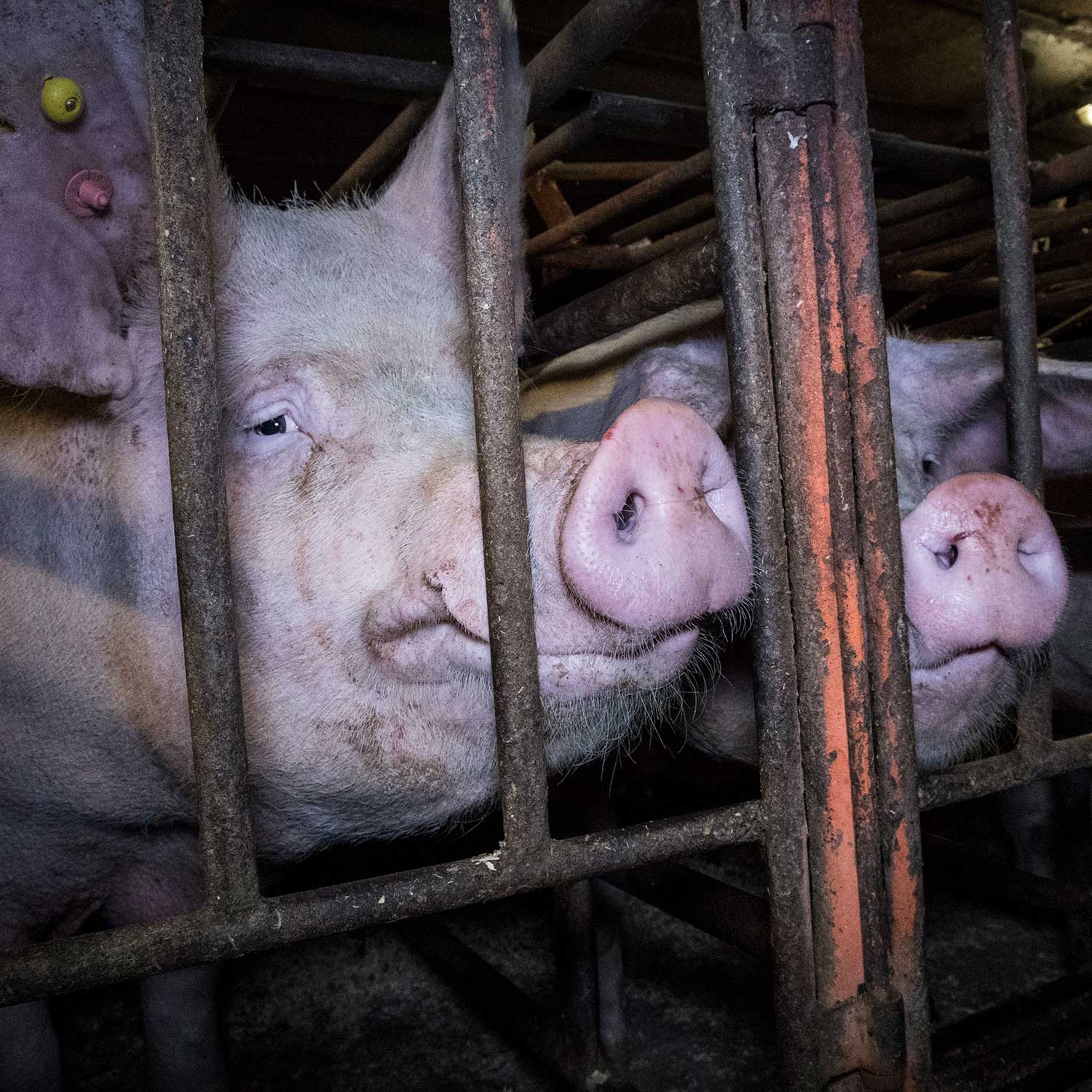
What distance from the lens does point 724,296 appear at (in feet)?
5.07

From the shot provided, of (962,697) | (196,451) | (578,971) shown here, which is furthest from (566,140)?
(578,971)

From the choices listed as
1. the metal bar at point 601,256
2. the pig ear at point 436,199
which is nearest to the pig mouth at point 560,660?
the pig ear at point 436,199

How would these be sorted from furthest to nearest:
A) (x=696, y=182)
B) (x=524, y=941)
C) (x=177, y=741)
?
(x=696, y=182) < (x=524, y=941) < (x=177, y=741)

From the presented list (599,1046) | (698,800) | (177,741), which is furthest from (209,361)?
(698,800)

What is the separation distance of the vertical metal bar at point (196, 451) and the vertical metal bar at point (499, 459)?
35cm

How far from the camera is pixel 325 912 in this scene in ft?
4.05

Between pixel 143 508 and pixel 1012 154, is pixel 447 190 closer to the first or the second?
pixel 143 508

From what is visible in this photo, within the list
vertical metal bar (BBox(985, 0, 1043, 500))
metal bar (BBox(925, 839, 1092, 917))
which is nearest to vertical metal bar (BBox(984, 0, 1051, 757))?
vertical metal bar (BBox(985, 0, 1043, 500))

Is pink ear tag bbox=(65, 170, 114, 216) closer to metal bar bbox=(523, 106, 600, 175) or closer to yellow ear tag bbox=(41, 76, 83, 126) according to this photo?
yellow ear tag bbox=(41, 76, 83, 126)

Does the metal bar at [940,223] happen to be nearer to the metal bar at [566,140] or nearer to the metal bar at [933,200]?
the metal bar at [933,200]

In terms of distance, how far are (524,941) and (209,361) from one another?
3317 millimetres

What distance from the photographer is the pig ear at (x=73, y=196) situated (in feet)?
4.63

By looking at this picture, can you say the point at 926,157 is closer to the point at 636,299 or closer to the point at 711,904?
the point at 636,299

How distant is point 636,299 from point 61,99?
126 cm
